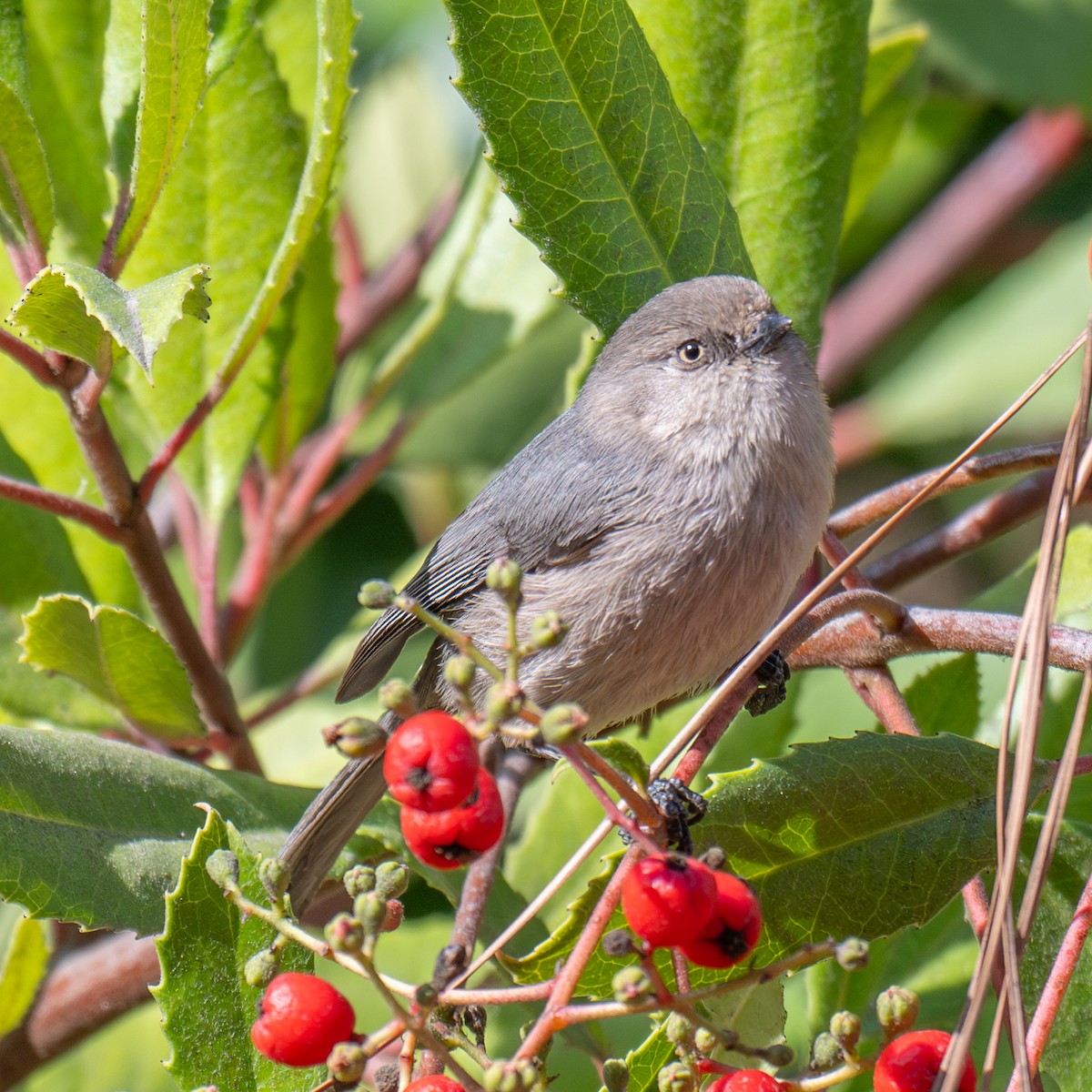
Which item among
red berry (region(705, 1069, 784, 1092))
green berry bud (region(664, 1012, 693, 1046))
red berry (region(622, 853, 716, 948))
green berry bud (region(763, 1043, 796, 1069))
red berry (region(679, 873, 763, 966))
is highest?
red berry (region(622, 853, 716, 948))

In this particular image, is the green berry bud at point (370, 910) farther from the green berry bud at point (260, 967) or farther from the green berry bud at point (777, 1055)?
the green berry bud at point (777, 1055)

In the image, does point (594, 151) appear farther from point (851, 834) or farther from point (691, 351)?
point (851, 834)

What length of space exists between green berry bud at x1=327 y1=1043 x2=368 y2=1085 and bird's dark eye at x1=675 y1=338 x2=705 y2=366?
1.75 metres

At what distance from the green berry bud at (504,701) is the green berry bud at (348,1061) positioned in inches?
14.3

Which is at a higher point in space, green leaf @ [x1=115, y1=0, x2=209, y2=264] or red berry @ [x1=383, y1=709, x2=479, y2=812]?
green leaf @ [x1=115, y1=0, x2=209, y2=264]

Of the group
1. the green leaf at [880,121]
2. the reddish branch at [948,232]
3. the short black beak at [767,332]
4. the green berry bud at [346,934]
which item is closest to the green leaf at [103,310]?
the green berry bud at [346,934]

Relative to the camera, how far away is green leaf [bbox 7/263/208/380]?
5.16 ft

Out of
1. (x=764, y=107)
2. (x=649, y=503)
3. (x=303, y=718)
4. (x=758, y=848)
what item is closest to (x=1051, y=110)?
(x=764, y=107)

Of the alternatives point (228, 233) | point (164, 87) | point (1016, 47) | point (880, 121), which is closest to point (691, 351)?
point (880, 121)

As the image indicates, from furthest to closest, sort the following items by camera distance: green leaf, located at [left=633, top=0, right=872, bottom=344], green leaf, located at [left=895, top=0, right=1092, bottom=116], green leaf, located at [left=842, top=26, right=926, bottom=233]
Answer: green leaf, located at [left=895, top=0, right=1092, bottom=116], green leaf, located at [left=842, top=26, right=926, bottom=233], green leaf, located at [left=633, top=0, right=872, bottom=344]

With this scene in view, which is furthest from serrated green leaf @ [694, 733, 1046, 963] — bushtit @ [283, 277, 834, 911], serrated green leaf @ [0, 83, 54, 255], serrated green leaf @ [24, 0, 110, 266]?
serrated green leaf @ [24, 0, 110, 266]

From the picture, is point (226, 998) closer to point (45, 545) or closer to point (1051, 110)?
point (45, 545)

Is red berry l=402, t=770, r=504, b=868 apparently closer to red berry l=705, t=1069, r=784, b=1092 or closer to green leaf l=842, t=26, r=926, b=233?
red berry l=705, t=1069, r=784, b=1092

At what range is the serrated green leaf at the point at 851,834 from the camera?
1.85 meters
